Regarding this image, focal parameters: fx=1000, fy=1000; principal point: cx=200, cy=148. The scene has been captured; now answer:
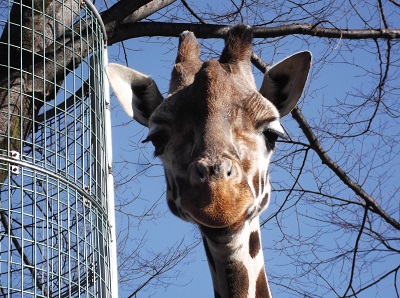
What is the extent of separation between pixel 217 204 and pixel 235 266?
25.5 inches

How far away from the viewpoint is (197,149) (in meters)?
5.15

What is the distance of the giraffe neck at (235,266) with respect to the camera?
519cm

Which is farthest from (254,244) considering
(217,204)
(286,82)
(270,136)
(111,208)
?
(111,208)

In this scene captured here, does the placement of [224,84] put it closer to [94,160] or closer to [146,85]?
[146,85]

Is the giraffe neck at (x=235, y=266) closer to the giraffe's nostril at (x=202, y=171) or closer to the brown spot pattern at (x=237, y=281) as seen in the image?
the brown spot pattern at (x=237, y=281)

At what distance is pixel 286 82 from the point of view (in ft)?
20.0

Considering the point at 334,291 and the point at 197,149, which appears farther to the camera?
the point at 334,291

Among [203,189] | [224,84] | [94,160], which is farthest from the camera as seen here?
[94,160]

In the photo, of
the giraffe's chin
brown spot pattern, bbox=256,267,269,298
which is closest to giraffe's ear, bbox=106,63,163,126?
brown spot pattern, bbox=256,267,269,298

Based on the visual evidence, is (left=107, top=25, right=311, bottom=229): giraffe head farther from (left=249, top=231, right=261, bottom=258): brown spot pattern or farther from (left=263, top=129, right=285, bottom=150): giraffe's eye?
(left=249, top=231, right=261, bottom=258): brown spot pattern

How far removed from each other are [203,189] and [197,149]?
37 cm

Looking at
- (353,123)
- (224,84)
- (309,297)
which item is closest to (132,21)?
(353,123)

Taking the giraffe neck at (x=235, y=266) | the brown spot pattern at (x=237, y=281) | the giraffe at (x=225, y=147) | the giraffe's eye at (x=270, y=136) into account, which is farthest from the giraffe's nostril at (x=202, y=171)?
the giraffe's eye at (x=270, y=136)

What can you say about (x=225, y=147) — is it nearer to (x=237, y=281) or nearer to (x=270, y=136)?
(x=270, y=136)
